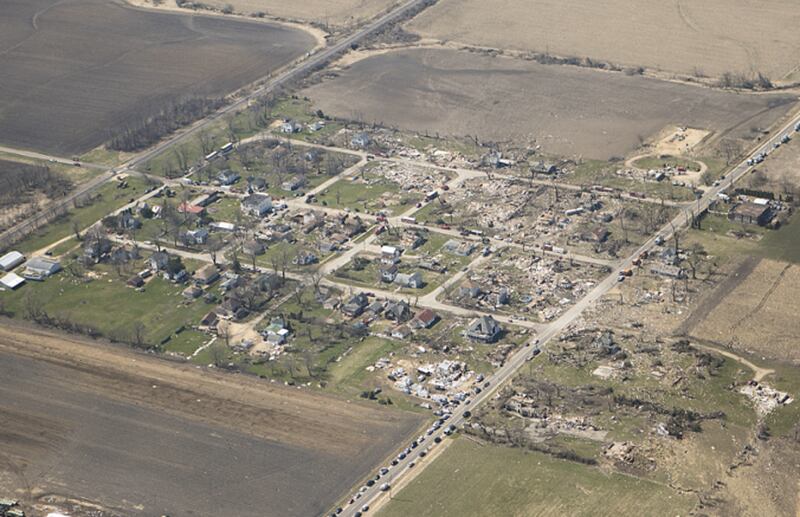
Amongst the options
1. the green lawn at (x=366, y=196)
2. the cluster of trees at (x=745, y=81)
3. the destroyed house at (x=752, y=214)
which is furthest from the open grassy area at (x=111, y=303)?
the cluster of trees at (x=745, y=81)

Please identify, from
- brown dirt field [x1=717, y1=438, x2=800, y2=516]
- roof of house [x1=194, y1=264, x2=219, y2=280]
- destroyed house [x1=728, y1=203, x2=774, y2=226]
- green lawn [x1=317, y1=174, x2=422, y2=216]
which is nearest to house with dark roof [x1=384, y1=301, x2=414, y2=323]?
roof of house [x1=194, y1=264, x2=219, y2=280]

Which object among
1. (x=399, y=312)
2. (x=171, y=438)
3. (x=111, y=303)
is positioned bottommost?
(x=171, y=438)

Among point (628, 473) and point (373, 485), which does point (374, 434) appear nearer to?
point (373, 485)

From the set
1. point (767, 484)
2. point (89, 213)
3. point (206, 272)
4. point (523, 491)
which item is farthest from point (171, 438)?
→ point (89, 213)

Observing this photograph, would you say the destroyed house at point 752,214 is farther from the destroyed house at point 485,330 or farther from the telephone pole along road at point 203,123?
the telephone pole along road at point 203,123

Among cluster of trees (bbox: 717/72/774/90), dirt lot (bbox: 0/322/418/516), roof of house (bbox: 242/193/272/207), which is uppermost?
cluster of trees (bbox: 717/72/774/90)

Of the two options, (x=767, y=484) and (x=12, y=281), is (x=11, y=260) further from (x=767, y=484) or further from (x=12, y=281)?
(x=767, y=484)

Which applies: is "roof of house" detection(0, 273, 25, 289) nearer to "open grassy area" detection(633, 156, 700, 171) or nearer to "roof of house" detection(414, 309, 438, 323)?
"roof of house" detection(414, 309, 438, 323)
